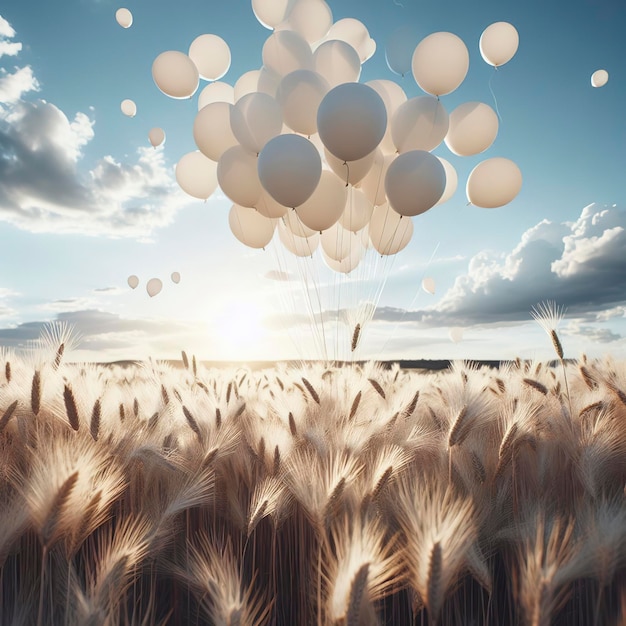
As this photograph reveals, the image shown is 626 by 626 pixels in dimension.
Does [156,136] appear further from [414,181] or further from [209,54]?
[414,181]

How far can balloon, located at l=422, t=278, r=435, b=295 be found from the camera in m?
6.65

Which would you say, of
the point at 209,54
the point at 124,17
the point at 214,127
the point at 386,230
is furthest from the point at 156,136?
the point at 386,230

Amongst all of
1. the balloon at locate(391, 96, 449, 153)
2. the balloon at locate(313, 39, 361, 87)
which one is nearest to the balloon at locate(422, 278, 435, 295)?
the balloon at locate(391, 96, 449, 153)

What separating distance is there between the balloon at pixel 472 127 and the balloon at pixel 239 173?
179 cm

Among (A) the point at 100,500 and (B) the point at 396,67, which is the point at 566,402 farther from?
(B) the point at 396,67

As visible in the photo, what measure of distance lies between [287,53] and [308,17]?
32.7 inches

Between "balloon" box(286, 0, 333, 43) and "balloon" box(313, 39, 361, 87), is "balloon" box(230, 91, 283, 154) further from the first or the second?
"balloon" box(286, 0, 333, 43)

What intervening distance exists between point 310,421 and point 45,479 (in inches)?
43.6

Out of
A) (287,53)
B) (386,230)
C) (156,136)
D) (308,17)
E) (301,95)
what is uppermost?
(308,17)

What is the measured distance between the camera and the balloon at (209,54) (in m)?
4.74

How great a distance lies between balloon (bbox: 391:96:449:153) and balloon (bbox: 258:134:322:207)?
929 mm

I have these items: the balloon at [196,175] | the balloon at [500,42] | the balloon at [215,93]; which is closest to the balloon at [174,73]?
the balloon at [215,93]

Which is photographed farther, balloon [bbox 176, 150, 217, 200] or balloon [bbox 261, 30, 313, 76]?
balloon [bbox 176, 150, 217, 200]

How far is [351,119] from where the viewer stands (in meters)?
2.88
